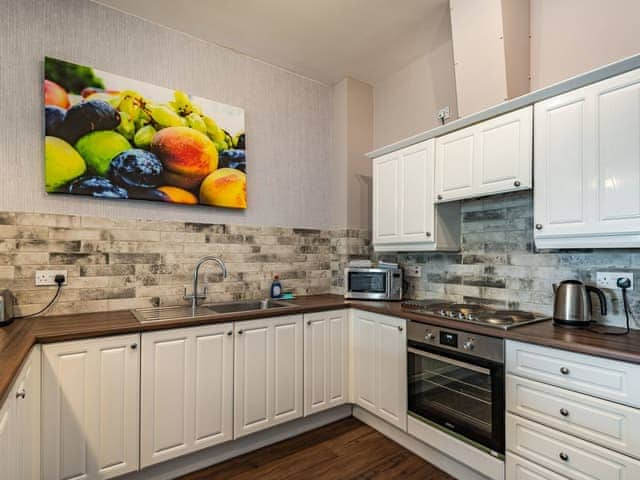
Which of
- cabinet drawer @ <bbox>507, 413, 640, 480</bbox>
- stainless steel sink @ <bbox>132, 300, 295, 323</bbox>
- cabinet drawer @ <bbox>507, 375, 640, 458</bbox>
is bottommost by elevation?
cabinet drawer @ <bbox>507, 413, 640, 480</bbox>

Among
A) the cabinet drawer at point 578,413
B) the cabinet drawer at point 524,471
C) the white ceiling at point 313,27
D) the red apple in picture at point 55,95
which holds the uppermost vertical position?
the white ceiling at point 313,27

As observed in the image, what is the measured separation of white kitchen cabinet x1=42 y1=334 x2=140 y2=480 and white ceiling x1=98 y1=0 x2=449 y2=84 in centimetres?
214

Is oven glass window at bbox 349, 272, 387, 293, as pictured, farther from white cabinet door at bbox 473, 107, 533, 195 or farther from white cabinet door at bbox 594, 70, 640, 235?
white cabinet door at bbox 594, 70, 640, 235

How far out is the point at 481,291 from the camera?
2525 mm

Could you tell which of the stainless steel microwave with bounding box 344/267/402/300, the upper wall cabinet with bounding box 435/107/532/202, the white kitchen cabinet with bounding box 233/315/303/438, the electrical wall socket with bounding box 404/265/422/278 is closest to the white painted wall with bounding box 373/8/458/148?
the upper wall cabinet with bounding box 435/107/532/202

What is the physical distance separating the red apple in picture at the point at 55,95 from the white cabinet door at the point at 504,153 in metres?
2.54

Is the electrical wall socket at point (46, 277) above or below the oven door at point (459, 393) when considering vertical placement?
above

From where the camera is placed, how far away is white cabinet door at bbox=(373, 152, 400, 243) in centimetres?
279

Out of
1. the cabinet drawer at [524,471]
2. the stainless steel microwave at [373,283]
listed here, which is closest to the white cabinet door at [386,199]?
the stainless steel microwave at [373,283]

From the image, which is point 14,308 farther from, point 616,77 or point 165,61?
point 616,77

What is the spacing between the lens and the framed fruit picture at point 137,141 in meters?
2.18

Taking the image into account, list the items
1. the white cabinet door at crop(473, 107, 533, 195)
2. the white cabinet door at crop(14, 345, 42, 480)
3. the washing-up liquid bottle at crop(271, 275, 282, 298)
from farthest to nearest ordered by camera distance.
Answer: the washing-up liquid bottle at crop(271, 275, 282, 298) → the white cabinet door at crop(473, 107, 533, 195) → the white cabinet door at crop(14, 345, 42, 480)

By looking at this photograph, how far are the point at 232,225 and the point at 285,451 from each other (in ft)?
5.40

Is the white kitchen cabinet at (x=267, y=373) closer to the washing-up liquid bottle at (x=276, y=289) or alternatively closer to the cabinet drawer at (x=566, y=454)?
the washing-up liquid bottle at (x=276, y=289)
